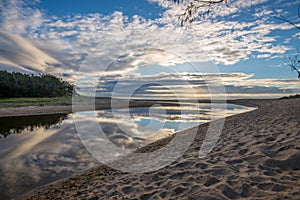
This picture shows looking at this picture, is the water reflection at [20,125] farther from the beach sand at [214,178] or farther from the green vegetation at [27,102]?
the green vegetation at [27,102]

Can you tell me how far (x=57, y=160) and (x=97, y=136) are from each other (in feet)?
13.4

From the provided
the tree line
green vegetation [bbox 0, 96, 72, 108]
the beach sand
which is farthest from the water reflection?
the tree line

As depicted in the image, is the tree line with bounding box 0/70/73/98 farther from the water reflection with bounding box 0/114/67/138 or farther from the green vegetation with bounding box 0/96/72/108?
the water reflection with bounding box 0/114/67/138

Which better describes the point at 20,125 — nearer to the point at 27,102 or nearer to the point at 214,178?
the point at 214,178

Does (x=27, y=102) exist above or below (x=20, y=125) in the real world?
above

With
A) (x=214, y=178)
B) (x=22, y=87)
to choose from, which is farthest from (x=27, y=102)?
(x=214, y=178)

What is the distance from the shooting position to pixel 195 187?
3623 millimetres

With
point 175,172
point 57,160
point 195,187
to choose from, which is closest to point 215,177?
point 195,187

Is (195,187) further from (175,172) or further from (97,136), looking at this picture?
(97,136)

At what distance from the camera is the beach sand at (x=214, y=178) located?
3.29 meters

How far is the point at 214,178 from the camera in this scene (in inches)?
150

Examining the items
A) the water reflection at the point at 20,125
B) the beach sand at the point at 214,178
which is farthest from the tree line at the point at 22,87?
the beach sand at the point at 214,178

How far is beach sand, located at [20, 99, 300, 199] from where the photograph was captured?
10.8 ft

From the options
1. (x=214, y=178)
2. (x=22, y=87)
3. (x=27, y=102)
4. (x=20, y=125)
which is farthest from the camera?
(x=22, y=87)
